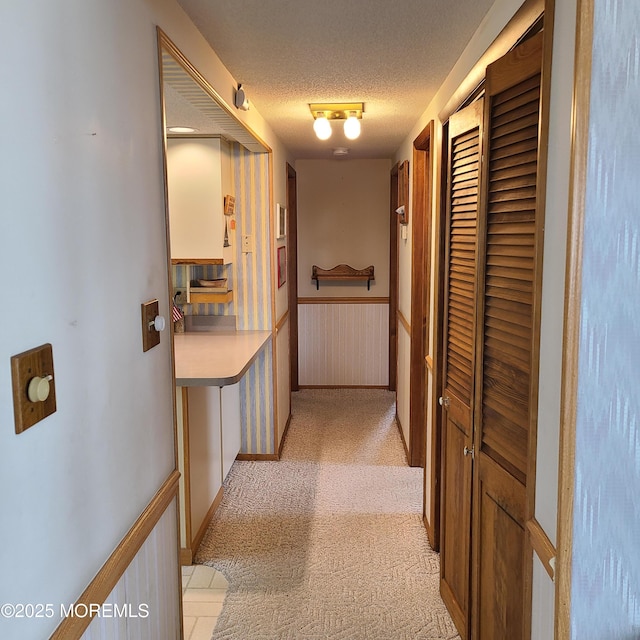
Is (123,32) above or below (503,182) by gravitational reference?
above

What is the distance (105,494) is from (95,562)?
0.44 ft

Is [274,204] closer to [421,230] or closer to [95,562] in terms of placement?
[421,230]

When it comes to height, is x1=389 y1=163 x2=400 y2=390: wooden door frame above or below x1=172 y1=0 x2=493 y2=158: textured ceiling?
below

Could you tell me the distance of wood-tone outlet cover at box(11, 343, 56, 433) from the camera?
90 cm

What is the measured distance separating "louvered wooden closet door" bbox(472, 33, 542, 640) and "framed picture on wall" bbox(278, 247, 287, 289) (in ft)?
8.79

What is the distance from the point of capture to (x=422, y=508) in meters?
3.39

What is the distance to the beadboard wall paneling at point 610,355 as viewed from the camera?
2.32 ft

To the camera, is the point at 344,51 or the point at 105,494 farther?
the point at 344,51

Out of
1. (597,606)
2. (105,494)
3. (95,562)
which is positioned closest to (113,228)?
(105,494)

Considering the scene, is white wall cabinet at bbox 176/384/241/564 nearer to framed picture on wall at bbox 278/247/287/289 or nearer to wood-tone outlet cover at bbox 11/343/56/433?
framed picture on wall at bbox 278/247/287/289

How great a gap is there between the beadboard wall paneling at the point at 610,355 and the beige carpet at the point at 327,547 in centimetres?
175

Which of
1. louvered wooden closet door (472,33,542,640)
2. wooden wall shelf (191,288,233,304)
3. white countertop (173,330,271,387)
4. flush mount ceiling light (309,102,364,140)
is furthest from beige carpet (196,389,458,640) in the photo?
flush mount ceiling light (309,102,364,140)

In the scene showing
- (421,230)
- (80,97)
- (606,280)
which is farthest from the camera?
(421,230)

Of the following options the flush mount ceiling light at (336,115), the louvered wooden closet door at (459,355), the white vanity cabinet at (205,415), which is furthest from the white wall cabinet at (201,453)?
the flush mount ceiling light at (336,115)
